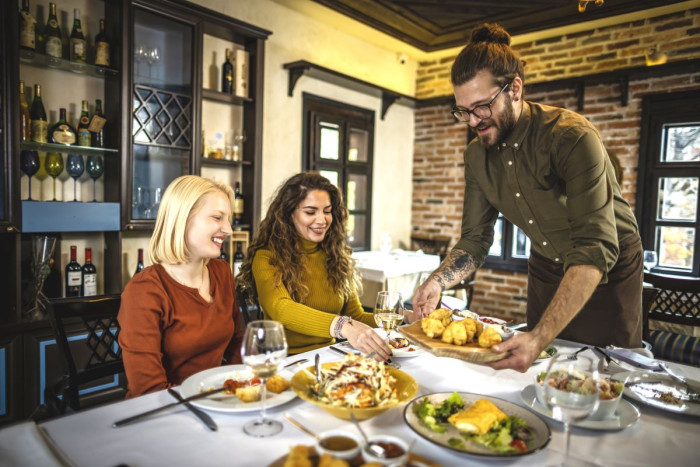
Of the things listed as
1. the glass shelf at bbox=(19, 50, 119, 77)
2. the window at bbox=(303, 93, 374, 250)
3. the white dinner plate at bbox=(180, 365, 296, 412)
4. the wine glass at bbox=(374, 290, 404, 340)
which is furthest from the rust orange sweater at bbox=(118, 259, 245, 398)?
the window at bbox=(303, 93, 374, 250)

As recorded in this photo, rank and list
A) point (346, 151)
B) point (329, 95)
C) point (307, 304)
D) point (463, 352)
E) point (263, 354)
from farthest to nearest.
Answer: point (346, 151)
point (329, 95)
point (307, 304)
point (463, 352)
point (263, 354)

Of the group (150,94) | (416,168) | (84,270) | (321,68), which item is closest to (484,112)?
(150,94)

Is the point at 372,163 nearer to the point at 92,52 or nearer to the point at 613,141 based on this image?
the point at 613,141

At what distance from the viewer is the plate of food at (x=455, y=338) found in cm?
106

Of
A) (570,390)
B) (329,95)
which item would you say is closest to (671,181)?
(329,95)

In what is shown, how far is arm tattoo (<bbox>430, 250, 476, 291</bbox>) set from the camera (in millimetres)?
1772

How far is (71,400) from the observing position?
1463 mm

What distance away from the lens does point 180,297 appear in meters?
1.52

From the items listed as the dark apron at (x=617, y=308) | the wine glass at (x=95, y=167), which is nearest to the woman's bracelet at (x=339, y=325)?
the dark apron at (x=617, y=308)

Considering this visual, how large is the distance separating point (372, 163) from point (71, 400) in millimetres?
4094

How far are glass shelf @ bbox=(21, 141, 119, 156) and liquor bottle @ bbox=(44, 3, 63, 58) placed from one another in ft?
1.64

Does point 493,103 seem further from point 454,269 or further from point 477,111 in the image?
point 454,269

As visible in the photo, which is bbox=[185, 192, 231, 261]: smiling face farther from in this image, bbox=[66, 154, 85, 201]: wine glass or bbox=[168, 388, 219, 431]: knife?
bbox=[66, 154, 85, 201]: wine glass

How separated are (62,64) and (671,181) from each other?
4.81 metres
